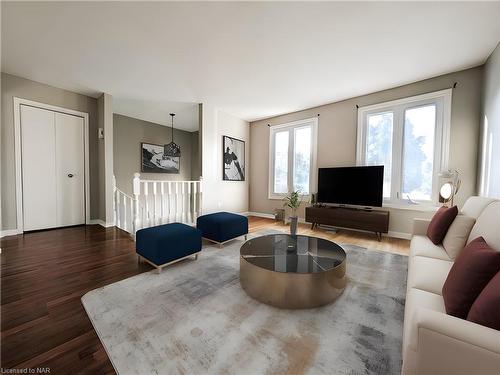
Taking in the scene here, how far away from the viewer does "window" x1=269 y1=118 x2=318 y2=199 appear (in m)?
4.60

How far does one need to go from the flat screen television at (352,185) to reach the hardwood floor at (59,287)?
2.33 ft

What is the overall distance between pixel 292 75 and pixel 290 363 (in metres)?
3.40

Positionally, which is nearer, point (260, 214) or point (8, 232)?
point (8, 232)

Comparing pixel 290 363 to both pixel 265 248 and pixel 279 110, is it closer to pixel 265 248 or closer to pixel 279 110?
pixel 265 248

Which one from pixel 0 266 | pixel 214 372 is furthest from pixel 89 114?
pixel 214 372

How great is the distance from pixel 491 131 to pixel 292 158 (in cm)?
314

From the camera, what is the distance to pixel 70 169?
3.80 meters

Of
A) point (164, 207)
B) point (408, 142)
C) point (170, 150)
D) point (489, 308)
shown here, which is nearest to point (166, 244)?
point (164, 207)

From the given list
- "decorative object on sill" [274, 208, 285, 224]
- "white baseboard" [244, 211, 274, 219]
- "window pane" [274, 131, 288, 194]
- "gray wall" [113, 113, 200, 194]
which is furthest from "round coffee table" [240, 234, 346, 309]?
"gray wall" [113, 113, 200, 194]

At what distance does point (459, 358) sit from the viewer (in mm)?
653

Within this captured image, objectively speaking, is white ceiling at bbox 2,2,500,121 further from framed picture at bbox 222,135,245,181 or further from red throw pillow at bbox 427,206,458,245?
red throw pillow at bbox 427,206,458,245

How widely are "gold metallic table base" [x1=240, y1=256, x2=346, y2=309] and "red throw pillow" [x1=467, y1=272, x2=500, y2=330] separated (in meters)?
0.90

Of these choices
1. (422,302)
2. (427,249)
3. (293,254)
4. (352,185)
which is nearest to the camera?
(422,302)

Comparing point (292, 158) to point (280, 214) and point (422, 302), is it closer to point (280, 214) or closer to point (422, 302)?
point (280, 214)
